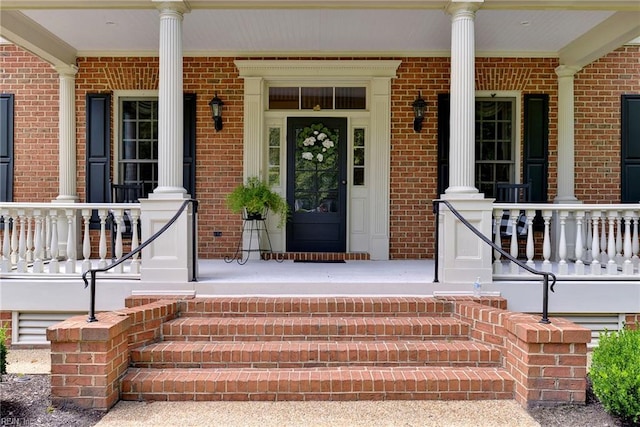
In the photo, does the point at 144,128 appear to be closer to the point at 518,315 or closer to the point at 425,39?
the point at 425,39

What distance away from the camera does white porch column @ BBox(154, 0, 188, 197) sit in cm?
473

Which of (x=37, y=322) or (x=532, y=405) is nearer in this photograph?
(x=532, y=405)

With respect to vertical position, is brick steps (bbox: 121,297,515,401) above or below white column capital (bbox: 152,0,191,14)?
below

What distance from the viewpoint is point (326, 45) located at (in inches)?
258

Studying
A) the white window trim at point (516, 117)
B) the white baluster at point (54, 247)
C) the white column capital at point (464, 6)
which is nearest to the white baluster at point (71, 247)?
the white baluster at point (54, 247)

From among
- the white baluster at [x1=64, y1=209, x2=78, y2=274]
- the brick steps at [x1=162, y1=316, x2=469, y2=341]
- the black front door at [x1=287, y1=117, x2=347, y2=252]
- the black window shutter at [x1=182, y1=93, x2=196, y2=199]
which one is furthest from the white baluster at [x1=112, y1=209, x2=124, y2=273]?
the black front door at [x1=287, y1=117, x2=347, y2=252]

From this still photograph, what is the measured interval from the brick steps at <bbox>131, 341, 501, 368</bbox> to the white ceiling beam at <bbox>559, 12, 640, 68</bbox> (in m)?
4.23

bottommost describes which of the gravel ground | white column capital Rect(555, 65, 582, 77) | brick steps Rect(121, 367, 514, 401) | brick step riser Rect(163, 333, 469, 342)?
the gravel ground

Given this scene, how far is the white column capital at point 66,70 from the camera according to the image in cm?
670

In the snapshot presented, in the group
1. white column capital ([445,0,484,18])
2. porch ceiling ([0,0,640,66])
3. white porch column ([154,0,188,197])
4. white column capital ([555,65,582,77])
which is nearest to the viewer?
white column capital ([445,0,484,18])

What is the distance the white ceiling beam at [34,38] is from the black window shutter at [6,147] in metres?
1.04

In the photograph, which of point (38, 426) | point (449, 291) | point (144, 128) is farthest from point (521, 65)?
point (38, 426)

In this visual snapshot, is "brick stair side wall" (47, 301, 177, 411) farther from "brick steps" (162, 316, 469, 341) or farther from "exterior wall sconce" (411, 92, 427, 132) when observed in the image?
"exterior wall sconce" (411, 92, 427, 132)

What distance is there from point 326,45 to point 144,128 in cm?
303
